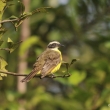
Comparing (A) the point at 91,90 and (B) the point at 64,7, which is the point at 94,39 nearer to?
(B) the point at 64,7

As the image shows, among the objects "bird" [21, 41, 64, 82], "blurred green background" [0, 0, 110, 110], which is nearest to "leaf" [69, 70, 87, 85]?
"blurred green background" [0, 0, 110, 110]

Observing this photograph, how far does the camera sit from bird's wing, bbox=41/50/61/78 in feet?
13.8

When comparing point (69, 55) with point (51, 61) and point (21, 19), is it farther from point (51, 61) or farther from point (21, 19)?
point (21, 19)

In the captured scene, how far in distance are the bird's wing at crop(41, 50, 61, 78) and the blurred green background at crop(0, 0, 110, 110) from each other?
0.97ft

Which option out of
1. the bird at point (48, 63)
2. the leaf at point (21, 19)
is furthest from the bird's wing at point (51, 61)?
the leaf at point (21, 19)

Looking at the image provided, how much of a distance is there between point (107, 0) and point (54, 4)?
1280mm

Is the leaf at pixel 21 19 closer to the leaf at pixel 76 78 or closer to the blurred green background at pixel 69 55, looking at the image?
the blurred green background at pixel 69 55

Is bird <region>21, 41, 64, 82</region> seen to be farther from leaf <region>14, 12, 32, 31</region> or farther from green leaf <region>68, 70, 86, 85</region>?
leaf <region>14, 12, 32, 31</region>

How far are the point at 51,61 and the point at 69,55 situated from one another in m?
2.26

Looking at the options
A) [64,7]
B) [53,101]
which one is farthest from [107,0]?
[53,101]

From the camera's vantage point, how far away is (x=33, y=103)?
215 inches

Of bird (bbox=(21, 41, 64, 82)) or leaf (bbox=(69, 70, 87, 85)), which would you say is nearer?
bird (bbox=(21, 41, 64, 82))

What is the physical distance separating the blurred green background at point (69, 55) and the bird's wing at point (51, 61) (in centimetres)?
30

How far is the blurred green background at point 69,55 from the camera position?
492 cm
